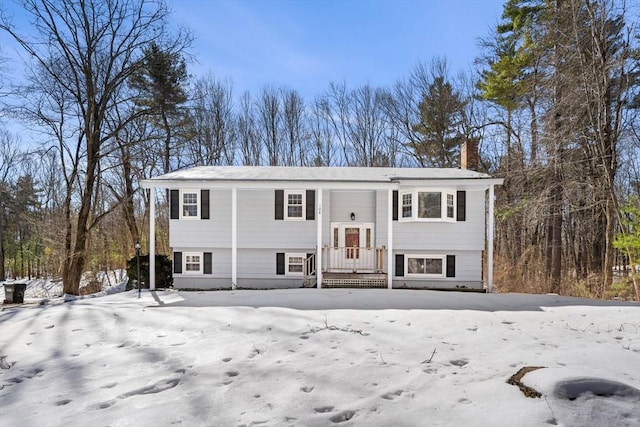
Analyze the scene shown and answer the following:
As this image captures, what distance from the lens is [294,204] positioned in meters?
13.2

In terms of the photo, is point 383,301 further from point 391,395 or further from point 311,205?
point 311,205

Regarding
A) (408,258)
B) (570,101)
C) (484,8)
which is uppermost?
(484,8)

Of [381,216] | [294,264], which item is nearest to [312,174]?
[381,216]

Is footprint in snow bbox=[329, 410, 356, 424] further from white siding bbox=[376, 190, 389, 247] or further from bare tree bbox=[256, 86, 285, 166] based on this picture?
bare tree bbox=[256, 86, 285, 166]

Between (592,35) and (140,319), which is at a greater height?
(592,35)

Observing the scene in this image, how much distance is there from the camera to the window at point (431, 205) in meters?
12.7

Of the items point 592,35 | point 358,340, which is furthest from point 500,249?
point 358,340

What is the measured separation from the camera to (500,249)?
2267 cm

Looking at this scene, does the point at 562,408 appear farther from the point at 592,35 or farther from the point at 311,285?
the point at 592,35

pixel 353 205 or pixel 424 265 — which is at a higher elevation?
pixel 353 205

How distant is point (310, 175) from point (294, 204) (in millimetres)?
1247

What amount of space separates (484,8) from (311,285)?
1649 cm

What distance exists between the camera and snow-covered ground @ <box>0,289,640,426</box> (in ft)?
9.52

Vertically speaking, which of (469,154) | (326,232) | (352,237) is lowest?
(352,237)
